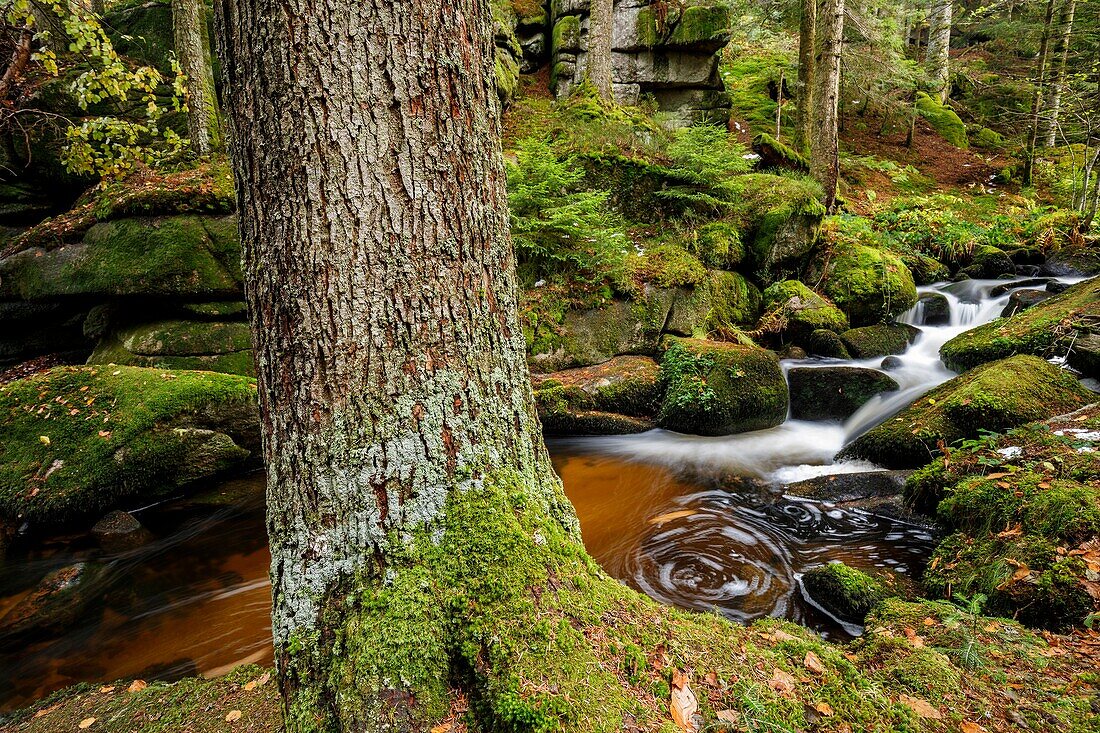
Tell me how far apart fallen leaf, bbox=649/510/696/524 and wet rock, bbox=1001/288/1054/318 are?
7767 millimetres

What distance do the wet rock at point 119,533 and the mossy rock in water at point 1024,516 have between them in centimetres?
703

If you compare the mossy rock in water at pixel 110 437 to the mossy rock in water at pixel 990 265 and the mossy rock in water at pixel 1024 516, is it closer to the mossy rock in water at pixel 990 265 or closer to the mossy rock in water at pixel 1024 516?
the mossy rock in water at pixel 1024 516

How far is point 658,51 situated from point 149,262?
46.4ft

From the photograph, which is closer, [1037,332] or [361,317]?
[361,317]

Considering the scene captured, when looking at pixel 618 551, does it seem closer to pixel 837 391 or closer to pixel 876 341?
pixel 837 391

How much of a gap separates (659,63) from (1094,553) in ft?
52.4

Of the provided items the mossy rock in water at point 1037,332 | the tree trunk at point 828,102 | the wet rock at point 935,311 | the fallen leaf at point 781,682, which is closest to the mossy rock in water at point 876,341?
the mossy rock in water at point 1037,332

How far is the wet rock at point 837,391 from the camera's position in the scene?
7.31m

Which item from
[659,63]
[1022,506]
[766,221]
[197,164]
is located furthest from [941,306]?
[197,164]

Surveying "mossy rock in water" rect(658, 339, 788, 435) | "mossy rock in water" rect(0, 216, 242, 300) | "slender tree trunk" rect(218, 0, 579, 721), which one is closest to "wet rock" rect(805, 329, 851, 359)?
"mossy rock in water" rect(658, 339, 788, 435)

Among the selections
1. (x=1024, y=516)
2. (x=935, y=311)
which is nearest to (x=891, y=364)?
(x=935, y=311)

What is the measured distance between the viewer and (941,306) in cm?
981

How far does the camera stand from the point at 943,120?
21125 millimetres

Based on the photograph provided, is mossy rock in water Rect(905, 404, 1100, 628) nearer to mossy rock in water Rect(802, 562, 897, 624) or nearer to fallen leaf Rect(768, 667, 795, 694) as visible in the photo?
mossy rock in water Rect(802, 562, 897, 624)
